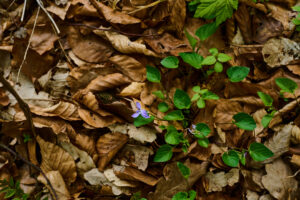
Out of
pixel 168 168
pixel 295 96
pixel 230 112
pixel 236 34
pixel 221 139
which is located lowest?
pixel 168 168

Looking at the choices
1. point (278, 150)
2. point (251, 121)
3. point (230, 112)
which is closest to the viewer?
point (251, 121)

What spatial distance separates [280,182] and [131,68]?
4.50 feet

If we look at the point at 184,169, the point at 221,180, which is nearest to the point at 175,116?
the point at 184,169

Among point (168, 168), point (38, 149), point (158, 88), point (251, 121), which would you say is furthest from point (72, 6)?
point (251, 121)

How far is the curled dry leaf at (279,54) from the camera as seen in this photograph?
191 cm

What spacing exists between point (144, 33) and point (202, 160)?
1.10 m

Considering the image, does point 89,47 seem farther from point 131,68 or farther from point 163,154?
point 163,154

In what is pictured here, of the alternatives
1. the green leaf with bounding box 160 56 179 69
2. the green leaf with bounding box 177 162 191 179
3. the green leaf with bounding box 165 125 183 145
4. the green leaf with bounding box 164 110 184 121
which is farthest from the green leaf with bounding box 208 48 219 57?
the green leaf with bounding box 177 162 191 179

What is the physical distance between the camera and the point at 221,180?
1.79 m

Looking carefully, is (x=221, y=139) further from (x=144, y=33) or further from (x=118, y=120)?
(x=144, y=33)

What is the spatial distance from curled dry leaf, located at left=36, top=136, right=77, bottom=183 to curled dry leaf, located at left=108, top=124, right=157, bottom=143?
40cm

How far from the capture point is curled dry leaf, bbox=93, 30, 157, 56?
1.87 metres

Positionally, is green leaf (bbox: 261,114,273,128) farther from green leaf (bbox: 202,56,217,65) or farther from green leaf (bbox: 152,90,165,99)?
green leaf (bbox: 152,90,165,99)

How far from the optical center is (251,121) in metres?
1.65
